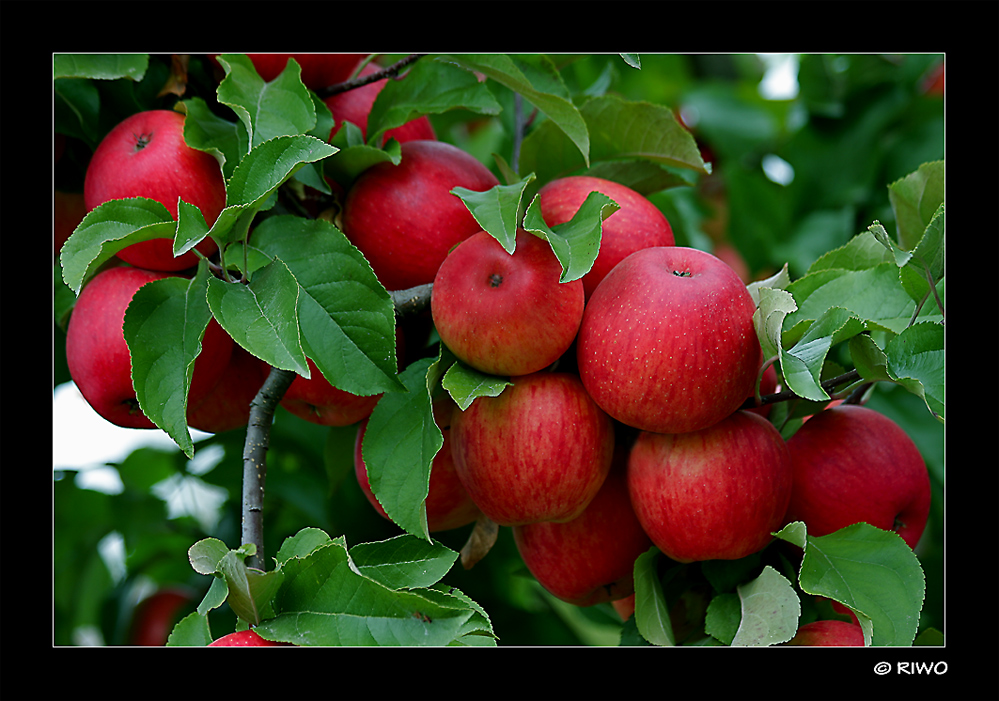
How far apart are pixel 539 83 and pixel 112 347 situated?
452mm

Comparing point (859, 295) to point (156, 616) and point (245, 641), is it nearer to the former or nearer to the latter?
point (245, 641)

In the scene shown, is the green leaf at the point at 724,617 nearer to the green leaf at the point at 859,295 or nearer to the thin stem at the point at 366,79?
the green leaf at the point at 859,295

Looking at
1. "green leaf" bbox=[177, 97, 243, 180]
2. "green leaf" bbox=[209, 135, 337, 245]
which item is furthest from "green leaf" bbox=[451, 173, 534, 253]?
"green leaf" bbox=[177, 97, 243, 180]

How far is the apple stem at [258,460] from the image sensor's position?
2.25 feet

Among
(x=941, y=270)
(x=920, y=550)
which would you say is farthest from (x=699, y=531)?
(x=920, y=550)

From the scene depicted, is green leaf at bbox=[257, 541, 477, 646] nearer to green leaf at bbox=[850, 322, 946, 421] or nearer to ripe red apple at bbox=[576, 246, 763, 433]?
ripe red apple at bbox=[576, 246, 763, 433]

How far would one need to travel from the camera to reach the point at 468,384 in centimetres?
67

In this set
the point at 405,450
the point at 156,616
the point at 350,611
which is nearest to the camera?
the point at 350,611

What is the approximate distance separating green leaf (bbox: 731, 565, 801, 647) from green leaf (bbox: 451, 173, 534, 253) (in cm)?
35

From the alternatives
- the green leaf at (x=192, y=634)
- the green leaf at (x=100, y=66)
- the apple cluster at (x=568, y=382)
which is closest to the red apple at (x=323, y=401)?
the apple cluster at (x=568, y=382)

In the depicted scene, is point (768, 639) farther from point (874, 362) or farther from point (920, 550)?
point (920, 550)

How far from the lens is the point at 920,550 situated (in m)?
1.45

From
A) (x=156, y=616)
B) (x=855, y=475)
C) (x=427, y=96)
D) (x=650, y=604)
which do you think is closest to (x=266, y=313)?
(x=427, y=96)

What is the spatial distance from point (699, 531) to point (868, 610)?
0.48ft
